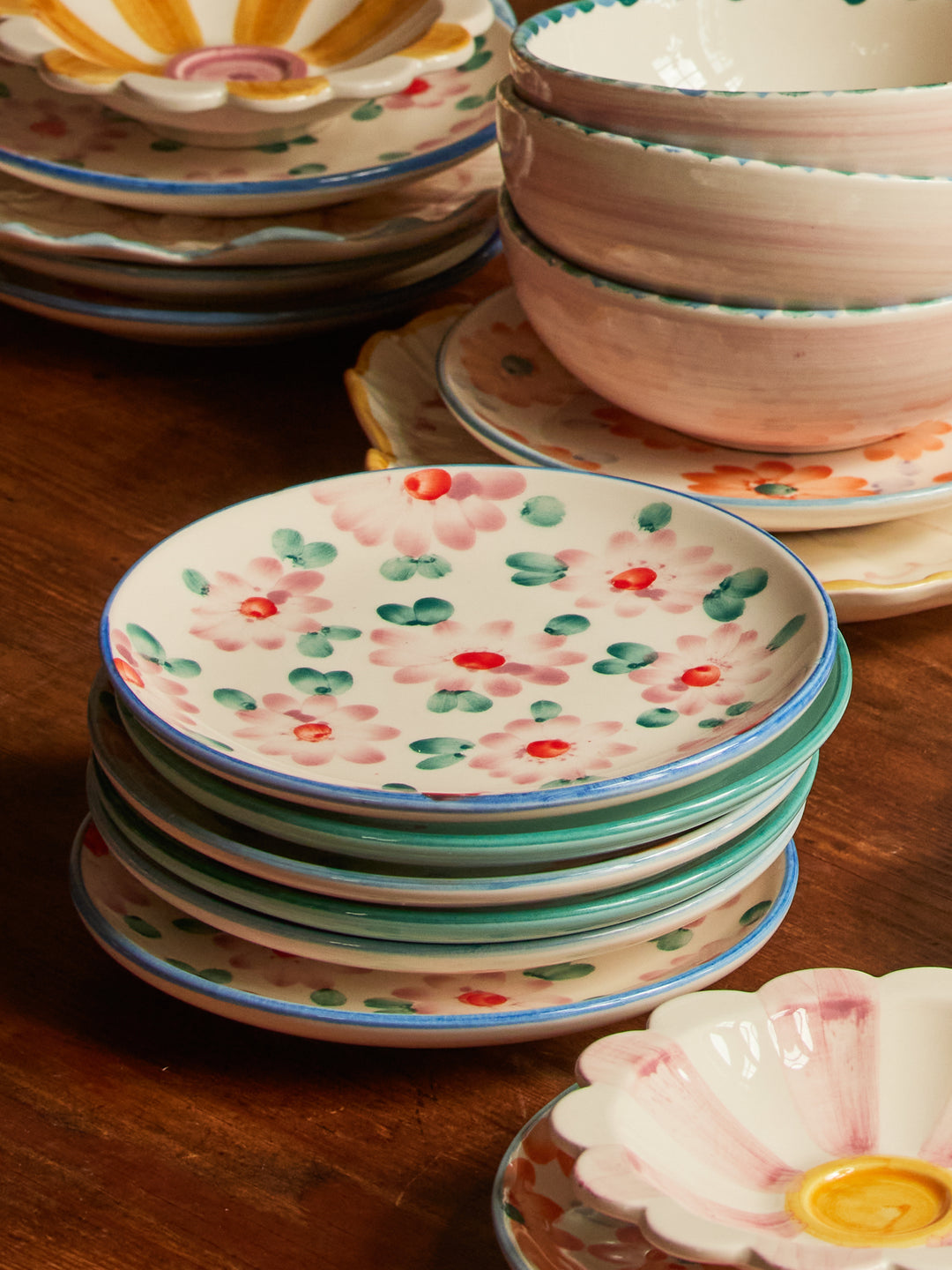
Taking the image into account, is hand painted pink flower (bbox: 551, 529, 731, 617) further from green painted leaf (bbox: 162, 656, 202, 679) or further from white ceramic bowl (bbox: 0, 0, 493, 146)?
white ceramic bowl (bbox: 0, 0, 493, 146)

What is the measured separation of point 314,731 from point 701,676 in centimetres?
15

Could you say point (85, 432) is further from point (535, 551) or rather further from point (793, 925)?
point (793, 925)

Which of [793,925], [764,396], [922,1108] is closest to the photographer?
[922,1108]

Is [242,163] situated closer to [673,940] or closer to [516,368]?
[516,368]

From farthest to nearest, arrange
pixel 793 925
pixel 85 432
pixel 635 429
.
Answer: pixel 85 432 < pixel 635 429 < pixel 793 925

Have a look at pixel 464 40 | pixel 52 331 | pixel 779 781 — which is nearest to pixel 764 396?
pixel 779 781

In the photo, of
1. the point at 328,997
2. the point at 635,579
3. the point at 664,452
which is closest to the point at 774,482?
the point at 664,452

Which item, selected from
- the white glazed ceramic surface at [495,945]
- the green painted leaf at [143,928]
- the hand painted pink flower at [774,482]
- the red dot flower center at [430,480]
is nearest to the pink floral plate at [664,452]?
→ the hand painted pink flower at [774,482]

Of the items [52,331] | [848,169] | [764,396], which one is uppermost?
[848,169]

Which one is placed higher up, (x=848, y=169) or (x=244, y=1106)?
(x=848, y=169)

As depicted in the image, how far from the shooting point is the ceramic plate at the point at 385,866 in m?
0.47

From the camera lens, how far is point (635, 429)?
83 centimetres

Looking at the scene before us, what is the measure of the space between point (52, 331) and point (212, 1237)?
0.75m

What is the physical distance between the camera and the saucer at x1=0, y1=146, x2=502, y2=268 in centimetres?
89
